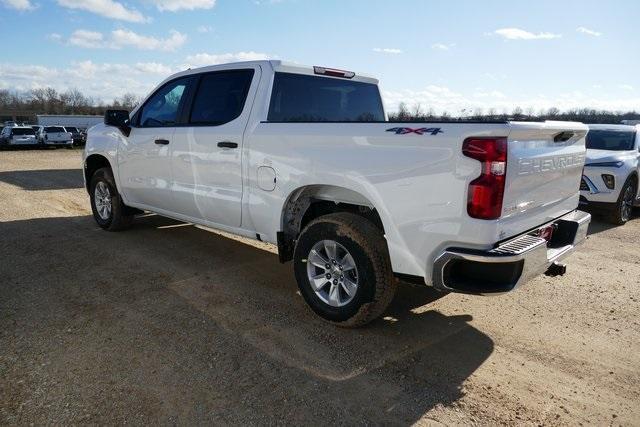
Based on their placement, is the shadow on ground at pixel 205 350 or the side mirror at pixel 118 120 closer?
the shadow on ground at pixel 205 350

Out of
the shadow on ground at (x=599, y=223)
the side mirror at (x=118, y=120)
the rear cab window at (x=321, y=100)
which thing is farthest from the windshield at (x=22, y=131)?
the shadow on ground at (x=599, y=223)

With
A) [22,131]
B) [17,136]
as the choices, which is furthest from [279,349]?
[22,131]

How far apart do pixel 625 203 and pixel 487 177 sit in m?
6.59

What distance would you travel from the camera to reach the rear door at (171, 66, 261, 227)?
4234 mm

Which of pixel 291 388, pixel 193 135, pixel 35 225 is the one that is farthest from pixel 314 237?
pixel 35 225

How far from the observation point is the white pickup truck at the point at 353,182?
9.21 feet

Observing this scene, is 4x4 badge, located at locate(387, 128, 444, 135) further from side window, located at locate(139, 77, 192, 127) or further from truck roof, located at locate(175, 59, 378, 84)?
side window, located at locate(139, 77, 192, 127)

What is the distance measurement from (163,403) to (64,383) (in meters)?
0.67

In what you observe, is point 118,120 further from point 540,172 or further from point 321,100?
point 540,172

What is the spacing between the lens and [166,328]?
3.55m

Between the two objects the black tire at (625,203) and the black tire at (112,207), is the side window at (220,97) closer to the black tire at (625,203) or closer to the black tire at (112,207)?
the black tire at (112,207)

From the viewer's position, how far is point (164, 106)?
523 cm

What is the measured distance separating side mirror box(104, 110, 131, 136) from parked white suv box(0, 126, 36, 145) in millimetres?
27085

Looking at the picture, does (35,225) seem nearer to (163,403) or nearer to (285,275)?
(285,275)
